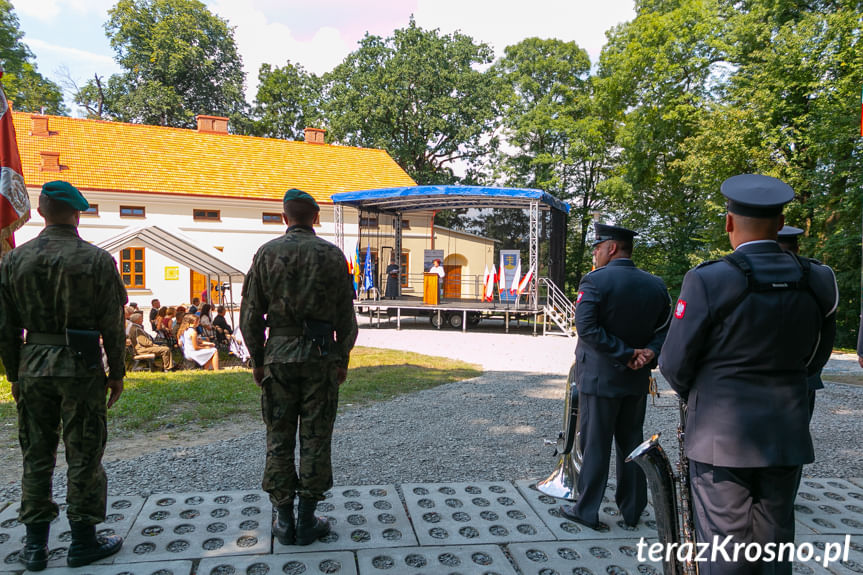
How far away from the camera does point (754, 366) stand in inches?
90.0

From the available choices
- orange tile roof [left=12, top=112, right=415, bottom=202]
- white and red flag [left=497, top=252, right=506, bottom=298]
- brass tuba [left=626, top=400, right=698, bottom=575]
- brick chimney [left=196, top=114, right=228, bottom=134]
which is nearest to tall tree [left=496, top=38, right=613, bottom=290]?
orange tile roof [left=12, top=112, right=415, bottom=202]

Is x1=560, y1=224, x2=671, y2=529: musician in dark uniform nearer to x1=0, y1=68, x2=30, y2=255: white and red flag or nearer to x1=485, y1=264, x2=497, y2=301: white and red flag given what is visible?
x1=0, y1=68, x2=30, y2=255: white and red flag

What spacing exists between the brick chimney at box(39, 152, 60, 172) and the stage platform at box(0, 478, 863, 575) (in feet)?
90.2

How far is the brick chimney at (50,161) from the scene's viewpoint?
26203 millimetres

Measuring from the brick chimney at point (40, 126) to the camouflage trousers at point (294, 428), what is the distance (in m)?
31.2

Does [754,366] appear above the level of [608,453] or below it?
above

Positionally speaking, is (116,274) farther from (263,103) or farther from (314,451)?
(263,103)

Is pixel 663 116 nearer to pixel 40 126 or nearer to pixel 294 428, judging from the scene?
pixel 294 428

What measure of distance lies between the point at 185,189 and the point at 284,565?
2718 centimetres

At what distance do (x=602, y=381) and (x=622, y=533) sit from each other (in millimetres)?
961

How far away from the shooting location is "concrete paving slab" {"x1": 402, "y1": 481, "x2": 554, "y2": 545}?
352cm

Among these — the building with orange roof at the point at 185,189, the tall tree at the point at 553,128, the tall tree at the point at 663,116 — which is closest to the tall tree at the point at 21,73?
the building with orange roof at the point at 185,189

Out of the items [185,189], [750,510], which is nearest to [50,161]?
[185,189]

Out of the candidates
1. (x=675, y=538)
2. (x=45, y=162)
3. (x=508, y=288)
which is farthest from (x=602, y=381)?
(x=45, y=162)
